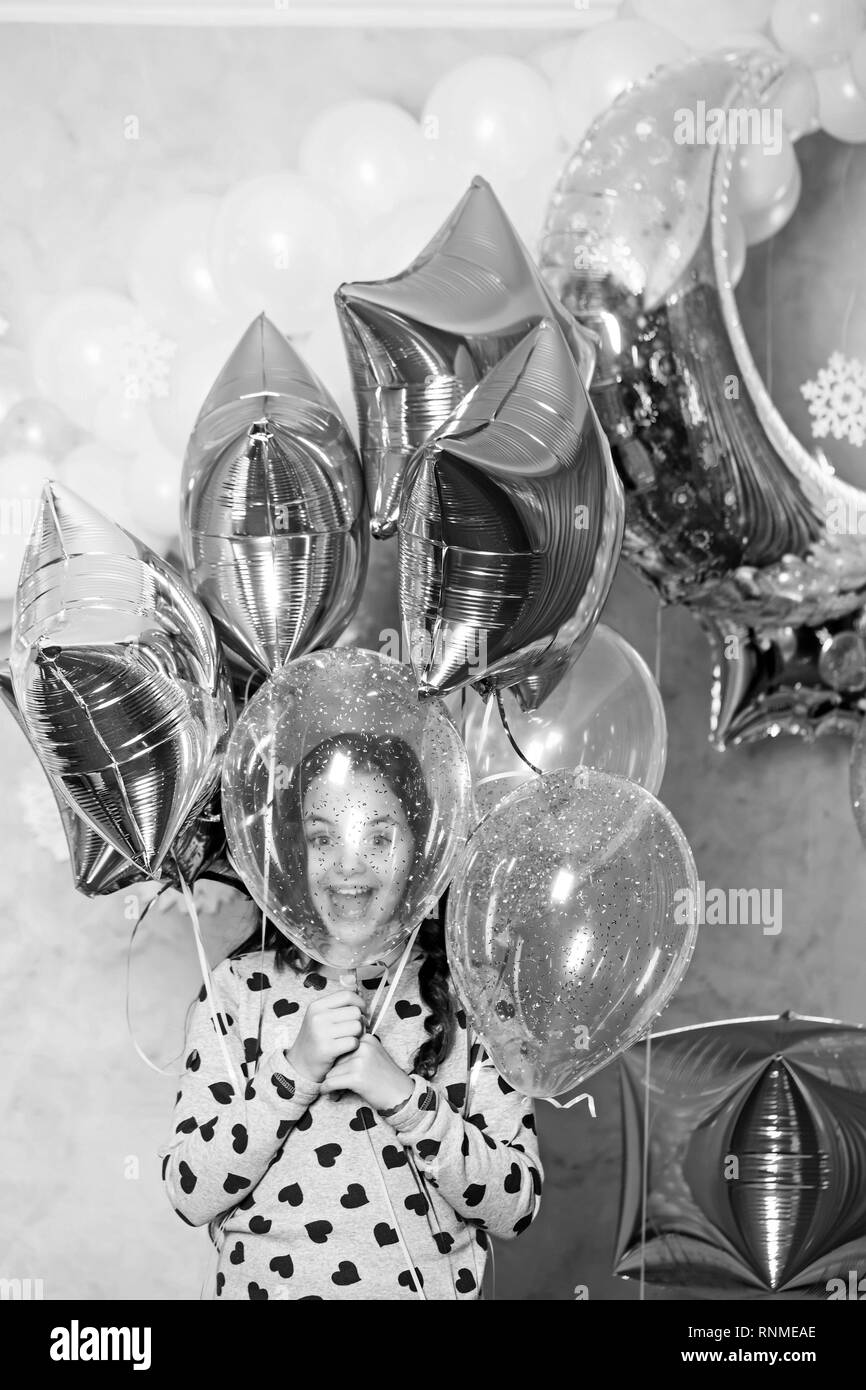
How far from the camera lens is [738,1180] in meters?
1.37

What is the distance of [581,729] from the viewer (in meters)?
1.20

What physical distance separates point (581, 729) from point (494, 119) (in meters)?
0.63

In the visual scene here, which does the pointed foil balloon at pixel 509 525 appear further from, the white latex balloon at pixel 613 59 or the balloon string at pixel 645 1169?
the balloon string at pixel 645 1169

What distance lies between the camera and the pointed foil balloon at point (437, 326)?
106cm

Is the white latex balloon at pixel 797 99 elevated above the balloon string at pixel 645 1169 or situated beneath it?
elevated above

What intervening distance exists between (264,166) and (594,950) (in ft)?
3.27

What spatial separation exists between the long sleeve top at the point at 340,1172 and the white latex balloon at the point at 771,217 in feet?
2.85

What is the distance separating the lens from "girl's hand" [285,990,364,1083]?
1119mm

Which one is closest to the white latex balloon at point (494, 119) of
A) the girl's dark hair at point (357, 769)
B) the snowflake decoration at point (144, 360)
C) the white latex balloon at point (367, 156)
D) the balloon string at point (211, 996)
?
the white latex balloon at point (367, 156)

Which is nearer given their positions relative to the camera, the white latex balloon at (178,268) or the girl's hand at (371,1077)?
the girl's hand at (371,1077)

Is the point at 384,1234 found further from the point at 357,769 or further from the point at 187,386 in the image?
the point at 187,386

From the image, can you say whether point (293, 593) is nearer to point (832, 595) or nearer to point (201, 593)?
point (201, 593)
